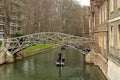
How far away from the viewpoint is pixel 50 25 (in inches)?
2066

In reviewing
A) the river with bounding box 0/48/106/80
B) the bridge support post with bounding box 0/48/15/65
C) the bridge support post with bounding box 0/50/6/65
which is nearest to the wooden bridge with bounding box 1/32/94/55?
the bridge support post with bounding box 0/48/15/65

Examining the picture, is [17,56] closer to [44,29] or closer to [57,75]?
[57,75]

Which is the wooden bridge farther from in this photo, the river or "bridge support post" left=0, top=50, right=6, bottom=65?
the river

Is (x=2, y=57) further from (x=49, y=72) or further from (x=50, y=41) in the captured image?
(x=49, y=72)

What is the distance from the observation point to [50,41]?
26.5m

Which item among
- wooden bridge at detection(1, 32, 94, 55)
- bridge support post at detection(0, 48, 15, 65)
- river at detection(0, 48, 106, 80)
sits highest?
wooden bridge at detection(1, 32, 94, 55)

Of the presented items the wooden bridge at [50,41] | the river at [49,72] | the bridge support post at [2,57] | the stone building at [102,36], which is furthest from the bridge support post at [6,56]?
the stone building at [102,36]

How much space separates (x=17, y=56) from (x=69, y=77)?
1166 cm

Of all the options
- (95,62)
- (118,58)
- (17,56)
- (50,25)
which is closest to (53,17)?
(50,25)

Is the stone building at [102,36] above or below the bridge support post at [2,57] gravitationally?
above

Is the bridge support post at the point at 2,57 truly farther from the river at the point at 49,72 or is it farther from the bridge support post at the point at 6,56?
the river at the point at 49,72

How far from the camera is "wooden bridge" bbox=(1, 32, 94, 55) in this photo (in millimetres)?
26188

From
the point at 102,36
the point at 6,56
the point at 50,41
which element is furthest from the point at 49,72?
the point at 6,56

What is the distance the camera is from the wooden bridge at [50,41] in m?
26.2
